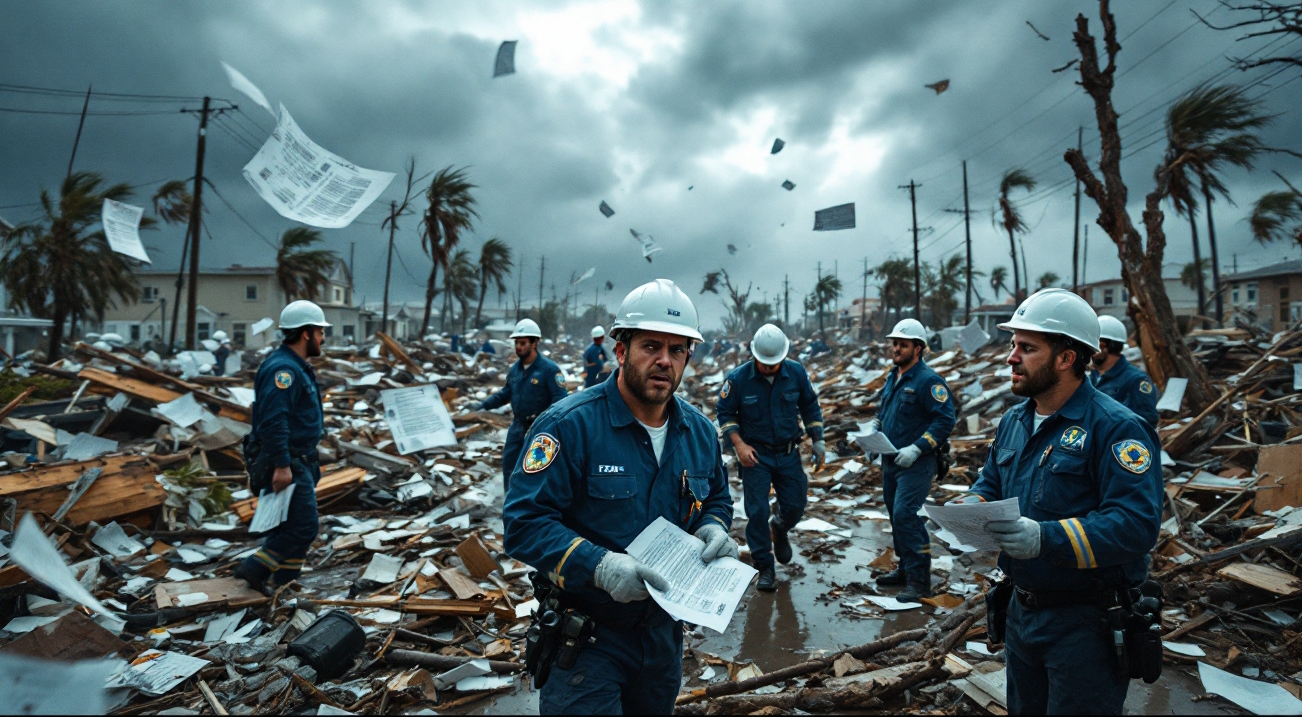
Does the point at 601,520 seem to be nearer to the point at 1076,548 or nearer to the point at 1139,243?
the point at 1076,548

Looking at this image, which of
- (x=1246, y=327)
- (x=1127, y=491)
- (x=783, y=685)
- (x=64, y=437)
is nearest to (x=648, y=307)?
(x=1127, y=491)

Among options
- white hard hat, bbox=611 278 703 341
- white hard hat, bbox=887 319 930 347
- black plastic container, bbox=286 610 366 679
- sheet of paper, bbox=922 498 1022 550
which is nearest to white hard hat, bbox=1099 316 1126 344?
white hard hat, bbox=887 319 930 347

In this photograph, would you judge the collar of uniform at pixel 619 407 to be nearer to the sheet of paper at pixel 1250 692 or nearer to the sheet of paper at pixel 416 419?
the sheet of paper at pixel 1250 692

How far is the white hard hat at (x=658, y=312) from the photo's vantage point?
2.29 m

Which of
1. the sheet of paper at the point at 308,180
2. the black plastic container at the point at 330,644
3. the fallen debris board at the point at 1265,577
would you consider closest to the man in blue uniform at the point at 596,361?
the sheet of paper at the point at 308,180

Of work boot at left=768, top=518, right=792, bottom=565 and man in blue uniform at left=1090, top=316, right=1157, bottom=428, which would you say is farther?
work boot at left=768, top=518, right=792, bottom=565

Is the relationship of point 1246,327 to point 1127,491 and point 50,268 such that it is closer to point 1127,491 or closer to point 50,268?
point 1127,491

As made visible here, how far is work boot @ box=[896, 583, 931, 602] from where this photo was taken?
4.95 m

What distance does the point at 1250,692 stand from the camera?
3475 mm

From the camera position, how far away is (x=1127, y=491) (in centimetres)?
214

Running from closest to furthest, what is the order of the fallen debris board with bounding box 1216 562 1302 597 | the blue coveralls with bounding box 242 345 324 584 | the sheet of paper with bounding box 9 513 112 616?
1. the sheet of paper with bounding box 9 513 112 616
2. the fallen debris board with bounding box 1216 562 1302 597
3. the blue coveralls with bounding box 242 345 324 584

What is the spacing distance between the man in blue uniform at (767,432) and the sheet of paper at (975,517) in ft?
9.39

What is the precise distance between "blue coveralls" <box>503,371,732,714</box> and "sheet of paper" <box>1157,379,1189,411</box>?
9.21 m

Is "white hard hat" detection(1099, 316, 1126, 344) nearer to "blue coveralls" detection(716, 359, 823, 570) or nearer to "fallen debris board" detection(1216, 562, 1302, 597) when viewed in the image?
"fallen debris board" detection(1216, 562, 1302, 597)
